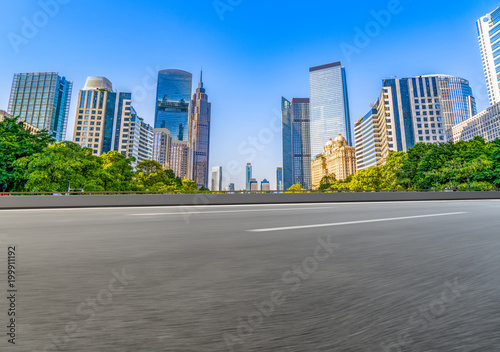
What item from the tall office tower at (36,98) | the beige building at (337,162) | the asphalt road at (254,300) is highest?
the tall office tower at (36,98)

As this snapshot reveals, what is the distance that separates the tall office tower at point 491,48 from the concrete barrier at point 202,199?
16511 centimetres

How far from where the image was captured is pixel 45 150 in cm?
2652

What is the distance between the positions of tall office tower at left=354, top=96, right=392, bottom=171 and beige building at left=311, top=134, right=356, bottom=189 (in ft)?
17.5

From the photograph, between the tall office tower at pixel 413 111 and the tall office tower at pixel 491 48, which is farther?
the tall office tower at pixel 491 48

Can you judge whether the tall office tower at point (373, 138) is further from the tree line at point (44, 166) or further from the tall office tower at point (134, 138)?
the tree line at point (44, 166)

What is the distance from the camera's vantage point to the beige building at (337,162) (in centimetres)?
15575

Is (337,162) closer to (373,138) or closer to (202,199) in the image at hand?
(373,138)

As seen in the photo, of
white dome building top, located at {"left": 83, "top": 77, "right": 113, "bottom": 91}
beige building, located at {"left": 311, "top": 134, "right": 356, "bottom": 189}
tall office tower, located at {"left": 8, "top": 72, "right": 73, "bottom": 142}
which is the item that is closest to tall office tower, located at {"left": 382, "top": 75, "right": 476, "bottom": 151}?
beige building, located at {"left": 311, "top": 134, "right": 356, "bottom": 189}

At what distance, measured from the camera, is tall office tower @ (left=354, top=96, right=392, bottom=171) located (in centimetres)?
12494

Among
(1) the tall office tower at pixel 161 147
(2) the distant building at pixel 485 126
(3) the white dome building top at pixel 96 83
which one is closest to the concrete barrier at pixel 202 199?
(2) the distant building at pixel 485 126

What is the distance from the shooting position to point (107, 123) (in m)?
132

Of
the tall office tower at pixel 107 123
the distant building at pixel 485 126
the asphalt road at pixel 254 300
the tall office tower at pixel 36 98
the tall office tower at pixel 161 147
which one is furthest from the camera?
the tall office tower at pixel 161 147

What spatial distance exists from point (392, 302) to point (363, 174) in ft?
242

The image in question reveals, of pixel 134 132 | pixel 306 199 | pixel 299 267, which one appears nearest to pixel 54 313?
pixel 299 267
